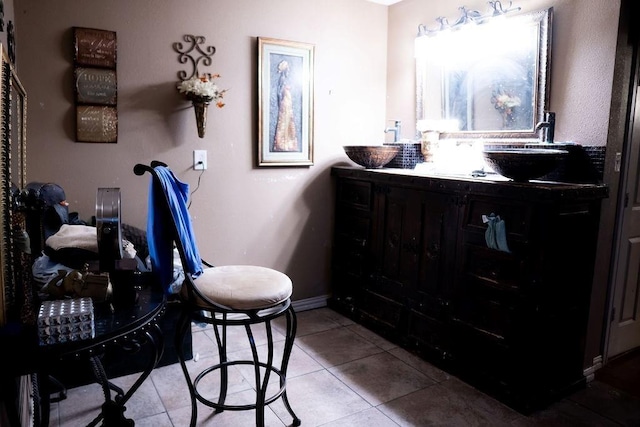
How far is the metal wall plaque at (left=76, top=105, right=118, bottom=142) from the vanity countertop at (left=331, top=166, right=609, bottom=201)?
5.56 feet

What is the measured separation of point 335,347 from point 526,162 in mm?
1614

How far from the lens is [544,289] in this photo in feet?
7.24

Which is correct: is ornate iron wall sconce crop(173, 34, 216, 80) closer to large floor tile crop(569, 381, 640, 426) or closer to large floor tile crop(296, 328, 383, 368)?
large floor tile crop(296, 328, 383, 368)

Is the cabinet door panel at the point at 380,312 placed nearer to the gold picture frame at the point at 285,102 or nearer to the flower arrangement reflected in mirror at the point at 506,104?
the gold picture frame at the point at 285,102

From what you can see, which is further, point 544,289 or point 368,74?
point 368,74

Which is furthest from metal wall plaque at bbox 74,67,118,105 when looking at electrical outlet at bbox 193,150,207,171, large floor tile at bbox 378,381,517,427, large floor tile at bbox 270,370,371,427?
large floor tile at bbox 378,381,517,427

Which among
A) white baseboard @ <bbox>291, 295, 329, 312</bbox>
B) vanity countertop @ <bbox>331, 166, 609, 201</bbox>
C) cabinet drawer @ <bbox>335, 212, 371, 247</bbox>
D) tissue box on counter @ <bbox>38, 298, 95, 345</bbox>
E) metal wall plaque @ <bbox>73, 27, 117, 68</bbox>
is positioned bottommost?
white baseboard @ <bbox>291, 295, 329, 312</bbox>

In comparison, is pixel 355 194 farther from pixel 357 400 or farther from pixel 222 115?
pixel 357 400

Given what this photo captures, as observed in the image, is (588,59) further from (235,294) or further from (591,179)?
(235,294)

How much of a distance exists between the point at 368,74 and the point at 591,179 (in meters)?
1.91

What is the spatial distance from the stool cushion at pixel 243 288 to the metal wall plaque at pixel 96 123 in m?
1.36

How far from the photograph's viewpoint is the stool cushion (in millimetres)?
1737

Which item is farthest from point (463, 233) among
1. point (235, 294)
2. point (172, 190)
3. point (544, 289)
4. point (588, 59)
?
point (172, 190)

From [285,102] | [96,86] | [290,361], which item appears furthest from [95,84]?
[290,361]
